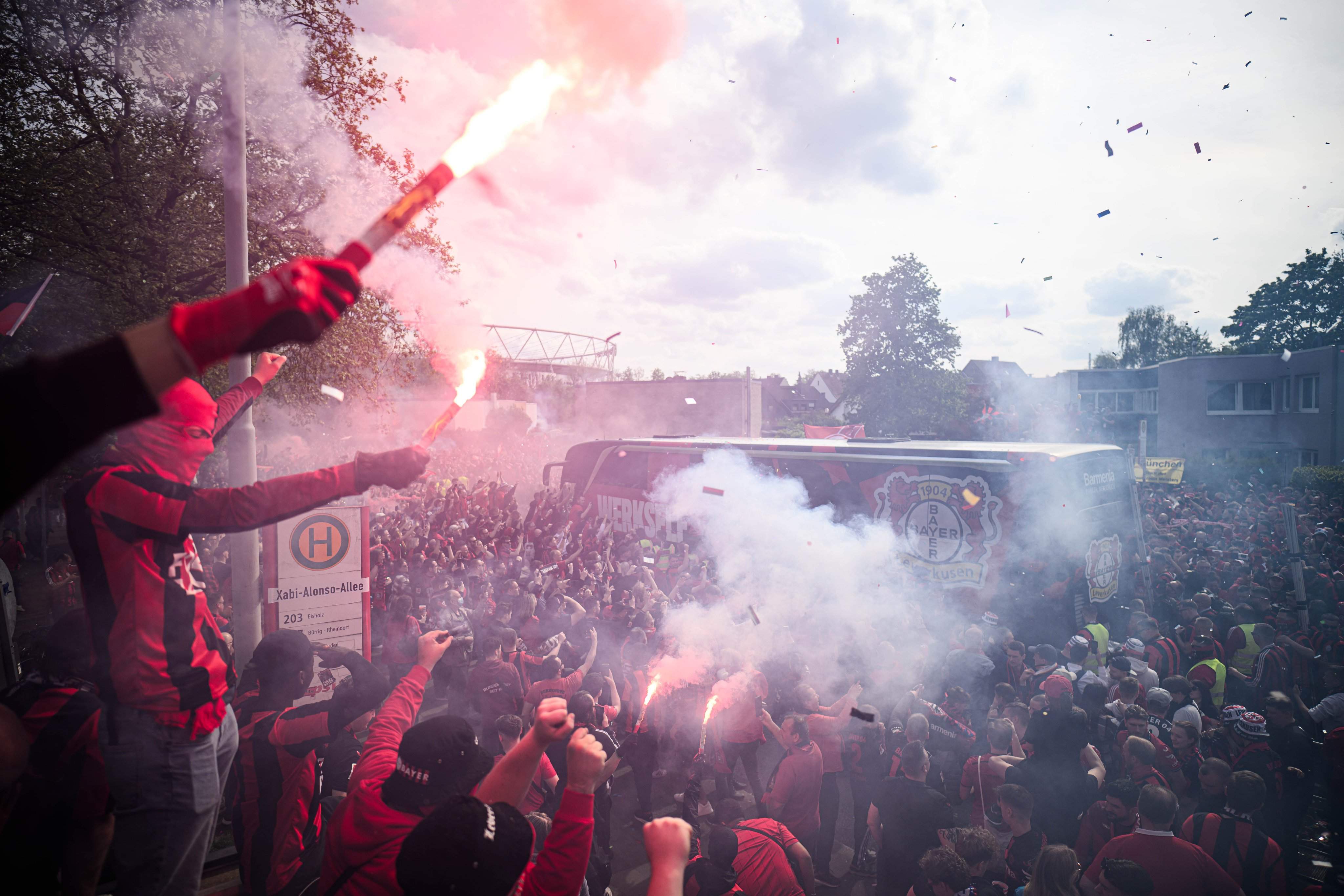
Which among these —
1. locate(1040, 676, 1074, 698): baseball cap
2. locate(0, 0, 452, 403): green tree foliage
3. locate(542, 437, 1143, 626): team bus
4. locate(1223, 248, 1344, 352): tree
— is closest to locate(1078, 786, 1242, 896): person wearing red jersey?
locate(1040, 676, 1074, 698): baseball cap

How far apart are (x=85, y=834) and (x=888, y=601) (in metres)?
9.00

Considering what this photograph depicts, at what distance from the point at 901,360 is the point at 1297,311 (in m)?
35.3

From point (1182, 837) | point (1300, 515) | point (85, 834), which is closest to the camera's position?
point (85, 834)

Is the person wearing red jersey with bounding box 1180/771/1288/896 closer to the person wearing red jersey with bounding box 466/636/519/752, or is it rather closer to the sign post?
the person wearing red jersey with bounding box 466/636/519/752

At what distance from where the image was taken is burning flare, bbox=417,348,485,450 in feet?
8.30

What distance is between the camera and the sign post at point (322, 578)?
21.3ft

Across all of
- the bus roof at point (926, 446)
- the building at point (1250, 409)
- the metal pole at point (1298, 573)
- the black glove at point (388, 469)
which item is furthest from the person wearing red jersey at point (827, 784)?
the building at point (1250, 409)

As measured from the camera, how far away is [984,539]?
29.8ft

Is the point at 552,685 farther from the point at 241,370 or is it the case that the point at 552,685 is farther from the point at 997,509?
the point at 997,509

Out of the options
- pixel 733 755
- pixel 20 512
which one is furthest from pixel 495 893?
pixel 20 512

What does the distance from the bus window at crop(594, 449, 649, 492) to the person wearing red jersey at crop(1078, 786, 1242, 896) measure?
439 inches

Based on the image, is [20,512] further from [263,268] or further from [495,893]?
[495,893]

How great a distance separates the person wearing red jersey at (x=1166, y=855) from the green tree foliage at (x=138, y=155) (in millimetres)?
9597

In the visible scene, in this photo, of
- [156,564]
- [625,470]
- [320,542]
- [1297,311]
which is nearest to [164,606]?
[156,564]
